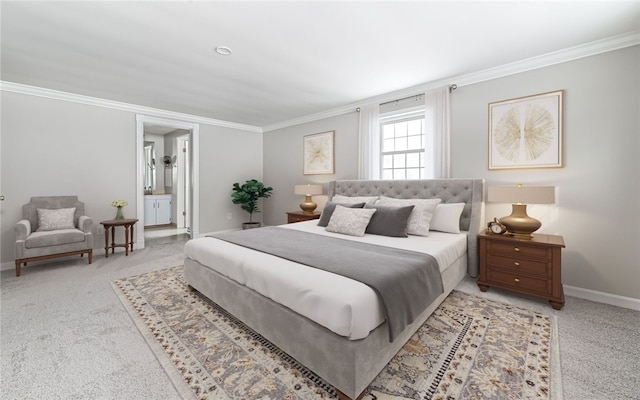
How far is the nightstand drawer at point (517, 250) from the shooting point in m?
2.44

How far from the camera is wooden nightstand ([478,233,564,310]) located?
238 cm

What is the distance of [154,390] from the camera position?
1455 millimetres

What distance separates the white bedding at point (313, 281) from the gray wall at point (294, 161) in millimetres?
2382

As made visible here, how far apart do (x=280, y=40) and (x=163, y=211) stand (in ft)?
20.3

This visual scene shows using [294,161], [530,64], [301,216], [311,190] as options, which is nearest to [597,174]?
[530,64]

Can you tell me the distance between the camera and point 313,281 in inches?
61.6

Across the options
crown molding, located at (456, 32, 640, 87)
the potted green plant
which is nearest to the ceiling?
crown molding, located at (456, 32, 640, 87)

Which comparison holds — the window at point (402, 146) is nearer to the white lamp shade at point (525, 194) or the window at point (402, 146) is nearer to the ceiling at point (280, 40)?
the ceiling at point (280, 40)

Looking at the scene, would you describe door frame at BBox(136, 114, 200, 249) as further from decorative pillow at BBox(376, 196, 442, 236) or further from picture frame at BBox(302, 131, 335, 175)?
decorative pillow at BBox(376, 196, 442, 236)

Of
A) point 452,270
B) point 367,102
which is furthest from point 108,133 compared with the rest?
point 452,270

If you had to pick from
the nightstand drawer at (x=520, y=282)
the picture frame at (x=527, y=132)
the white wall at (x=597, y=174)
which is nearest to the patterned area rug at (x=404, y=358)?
the nightstand drawer at (x=520, y=282)

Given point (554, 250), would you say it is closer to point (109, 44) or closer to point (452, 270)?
point (452, 270)

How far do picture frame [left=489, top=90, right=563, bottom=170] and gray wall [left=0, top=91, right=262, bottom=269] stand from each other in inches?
218

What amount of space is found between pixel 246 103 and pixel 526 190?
13.3 feet
